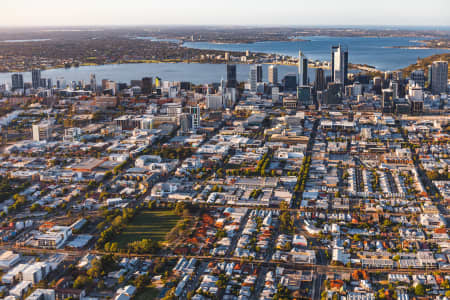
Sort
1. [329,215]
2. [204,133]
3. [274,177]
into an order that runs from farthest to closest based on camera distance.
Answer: [204,133], [274,177], [329,215]

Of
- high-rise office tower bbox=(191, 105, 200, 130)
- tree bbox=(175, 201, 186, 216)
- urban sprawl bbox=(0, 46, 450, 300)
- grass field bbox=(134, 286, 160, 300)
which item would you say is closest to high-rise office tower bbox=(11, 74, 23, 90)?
urban sprawl bbox=(0, 46, 450, 300)

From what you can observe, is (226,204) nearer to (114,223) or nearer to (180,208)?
(180,208)

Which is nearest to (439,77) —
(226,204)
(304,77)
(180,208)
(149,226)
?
(304,77)

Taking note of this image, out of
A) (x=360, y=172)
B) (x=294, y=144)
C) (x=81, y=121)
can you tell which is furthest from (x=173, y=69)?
(x=360, y=172)

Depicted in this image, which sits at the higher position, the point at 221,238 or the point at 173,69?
the point at 173,69

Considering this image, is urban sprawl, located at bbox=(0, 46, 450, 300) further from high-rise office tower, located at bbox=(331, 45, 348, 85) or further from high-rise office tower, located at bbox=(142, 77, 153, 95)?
high-rise office tower, located at bbox=(331, 45, 348, 85)

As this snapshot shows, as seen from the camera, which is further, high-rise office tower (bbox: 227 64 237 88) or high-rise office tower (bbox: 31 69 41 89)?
high-rise office tower (bbox: 31 69 41 89)

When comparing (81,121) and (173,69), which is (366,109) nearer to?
(81,121)

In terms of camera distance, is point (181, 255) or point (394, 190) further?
point (394, 190)
